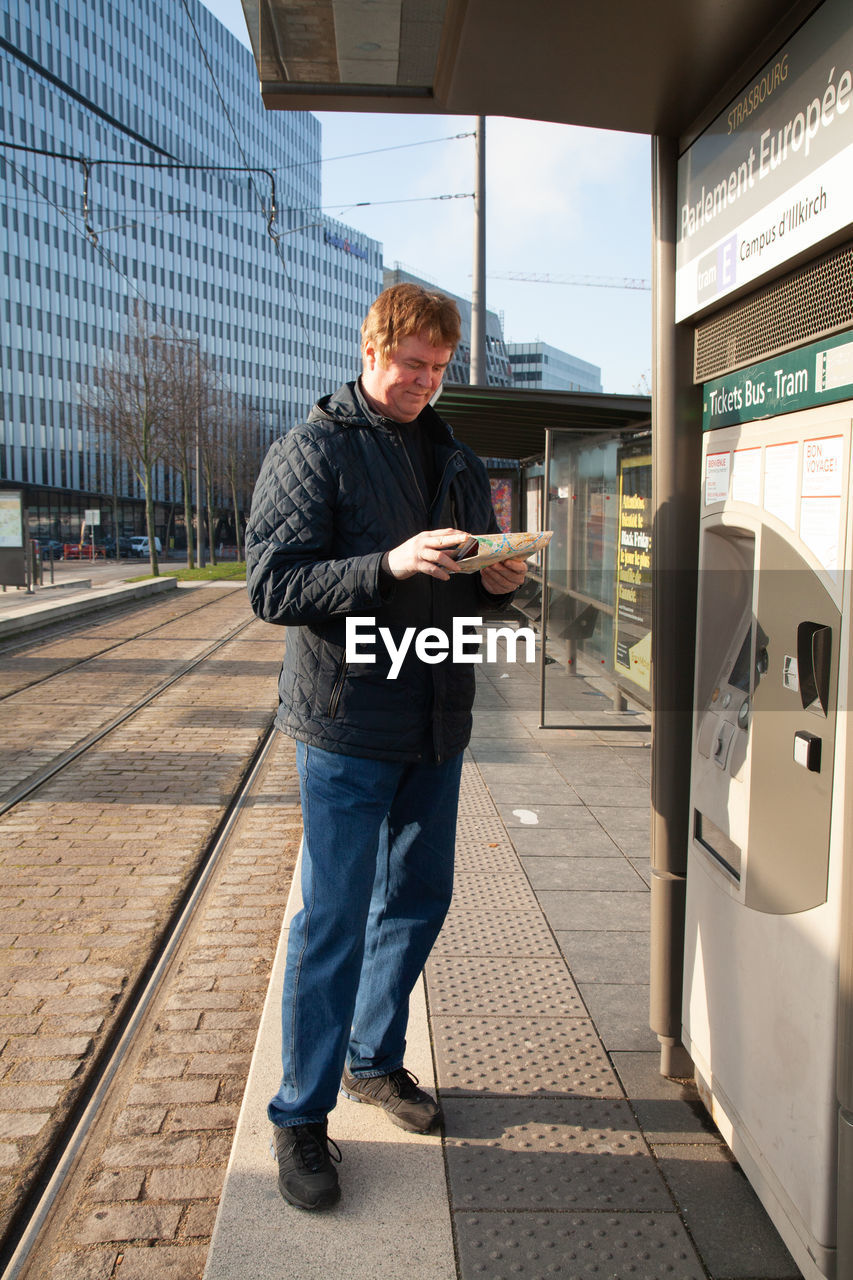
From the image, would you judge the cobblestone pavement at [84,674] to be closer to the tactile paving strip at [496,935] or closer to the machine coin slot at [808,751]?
the tactile paving strip at [496,935]

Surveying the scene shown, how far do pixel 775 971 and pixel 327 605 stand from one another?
1.23m

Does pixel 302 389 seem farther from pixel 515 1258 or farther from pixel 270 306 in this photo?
pixel 515 1258

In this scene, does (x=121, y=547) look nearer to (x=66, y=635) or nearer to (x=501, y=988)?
(x=66, y=635)

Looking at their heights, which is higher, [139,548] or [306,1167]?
[139,548]

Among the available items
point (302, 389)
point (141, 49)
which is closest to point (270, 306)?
point (302, 389)

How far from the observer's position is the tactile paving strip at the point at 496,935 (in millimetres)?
3869

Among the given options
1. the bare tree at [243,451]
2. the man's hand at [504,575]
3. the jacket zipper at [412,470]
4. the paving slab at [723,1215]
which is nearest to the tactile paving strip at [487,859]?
the paving slab at [723,1215]

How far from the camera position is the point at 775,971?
2.26 meters

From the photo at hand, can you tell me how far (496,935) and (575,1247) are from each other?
1758 mm

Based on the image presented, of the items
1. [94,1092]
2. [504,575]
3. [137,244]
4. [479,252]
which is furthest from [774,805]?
[137,244]

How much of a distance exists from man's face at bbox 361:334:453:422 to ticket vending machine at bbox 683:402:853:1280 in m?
0.73

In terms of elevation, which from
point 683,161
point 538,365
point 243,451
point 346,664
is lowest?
point 346,664

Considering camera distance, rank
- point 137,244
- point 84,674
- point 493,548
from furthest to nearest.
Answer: point 137,244 → point 84,674 → point 493,548

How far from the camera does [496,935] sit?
4.02 meters
